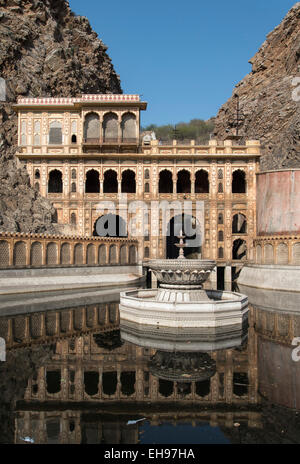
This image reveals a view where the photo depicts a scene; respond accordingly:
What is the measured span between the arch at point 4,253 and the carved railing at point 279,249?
2537cm

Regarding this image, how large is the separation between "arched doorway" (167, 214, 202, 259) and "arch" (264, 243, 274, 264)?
26.8ft

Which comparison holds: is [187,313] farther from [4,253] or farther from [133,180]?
[133,180]

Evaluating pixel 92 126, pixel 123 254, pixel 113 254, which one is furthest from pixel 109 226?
pixel 92 126

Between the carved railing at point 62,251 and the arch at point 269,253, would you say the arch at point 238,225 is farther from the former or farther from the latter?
the carved railing at point 62,251

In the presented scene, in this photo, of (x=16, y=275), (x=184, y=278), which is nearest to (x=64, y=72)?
(x=16, y=275)

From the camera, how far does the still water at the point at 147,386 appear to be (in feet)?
27.7

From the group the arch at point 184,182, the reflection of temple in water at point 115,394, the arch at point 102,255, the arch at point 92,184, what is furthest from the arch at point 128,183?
the reflection of temple in water at point 115,394

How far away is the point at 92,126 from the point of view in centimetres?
4675

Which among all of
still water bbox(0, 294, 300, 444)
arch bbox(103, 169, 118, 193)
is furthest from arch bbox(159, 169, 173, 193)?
still water bbox(0, 294, 300, 444)

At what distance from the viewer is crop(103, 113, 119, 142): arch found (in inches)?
1847

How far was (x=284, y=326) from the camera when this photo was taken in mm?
19969

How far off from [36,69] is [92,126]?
57.4 ft

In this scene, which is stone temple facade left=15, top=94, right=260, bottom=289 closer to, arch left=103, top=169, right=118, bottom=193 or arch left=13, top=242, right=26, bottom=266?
arch left=103, top=169, right=118, bottom=193

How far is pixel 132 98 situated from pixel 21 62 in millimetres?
20365
